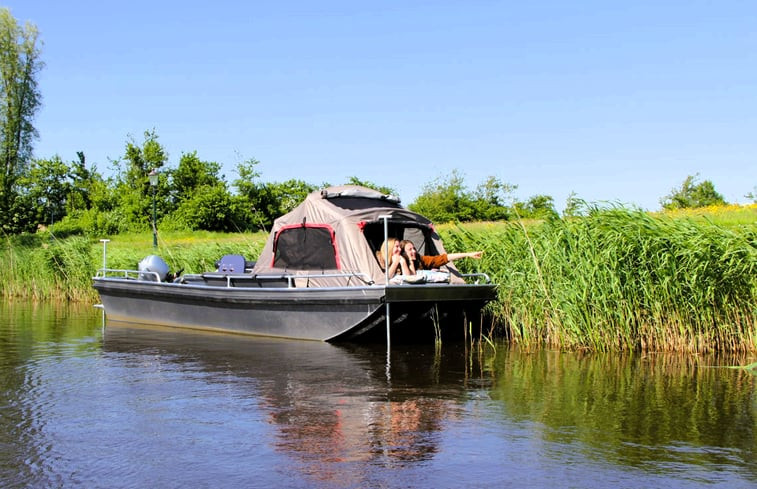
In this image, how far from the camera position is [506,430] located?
6605 mm

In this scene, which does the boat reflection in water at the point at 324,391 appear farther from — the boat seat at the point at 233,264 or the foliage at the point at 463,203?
the foliage at the point at 463,203

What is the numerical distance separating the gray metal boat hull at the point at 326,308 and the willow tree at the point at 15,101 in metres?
32.9

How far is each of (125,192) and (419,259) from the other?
116 ft

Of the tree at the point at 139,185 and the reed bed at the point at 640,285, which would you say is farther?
the tree at the point at 139,185

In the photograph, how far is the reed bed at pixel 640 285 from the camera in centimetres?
1027

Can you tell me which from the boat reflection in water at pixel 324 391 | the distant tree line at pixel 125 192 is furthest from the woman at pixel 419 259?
the distant tree line at pixel 125 192

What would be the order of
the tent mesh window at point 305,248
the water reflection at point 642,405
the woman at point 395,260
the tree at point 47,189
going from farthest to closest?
the tree at point 47,189 < the tent mesh window at point 305,248 < the woman at point 395,260 < the water reflection at point 642,405

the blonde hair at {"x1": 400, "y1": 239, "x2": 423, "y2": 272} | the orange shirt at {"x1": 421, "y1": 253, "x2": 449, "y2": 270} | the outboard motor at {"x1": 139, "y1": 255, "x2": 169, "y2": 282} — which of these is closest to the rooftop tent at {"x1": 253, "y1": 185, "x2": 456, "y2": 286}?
the orange shirt at {"x1": 421, "y1": 253, "x2": 449, "y2": 270}

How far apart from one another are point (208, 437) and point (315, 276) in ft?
18.0

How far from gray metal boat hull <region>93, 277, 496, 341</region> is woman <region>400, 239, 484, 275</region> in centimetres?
78

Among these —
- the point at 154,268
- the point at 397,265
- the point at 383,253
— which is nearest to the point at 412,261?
the point at 397,265

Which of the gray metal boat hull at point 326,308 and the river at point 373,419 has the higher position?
the gray metal boat hull at point 326,308

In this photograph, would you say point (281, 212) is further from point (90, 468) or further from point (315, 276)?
point (90, 468)

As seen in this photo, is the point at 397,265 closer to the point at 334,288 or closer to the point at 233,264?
the point at 334,288
